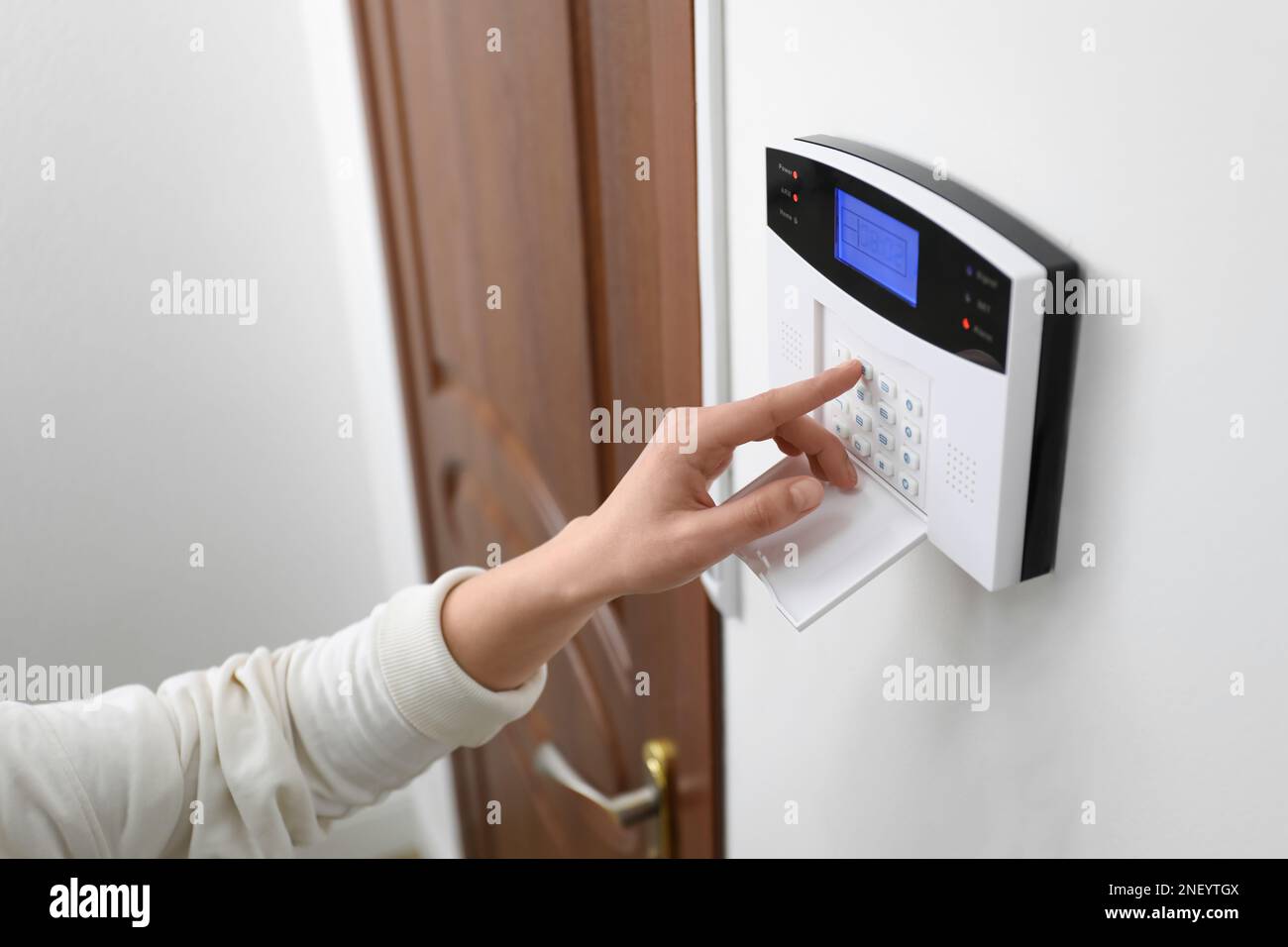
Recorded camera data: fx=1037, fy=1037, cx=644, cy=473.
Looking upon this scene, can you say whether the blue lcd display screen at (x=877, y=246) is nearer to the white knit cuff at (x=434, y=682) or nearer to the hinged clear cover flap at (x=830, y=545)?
the hinged clear cover flap at (x=830, y=545)

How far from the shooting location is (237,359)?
135cm

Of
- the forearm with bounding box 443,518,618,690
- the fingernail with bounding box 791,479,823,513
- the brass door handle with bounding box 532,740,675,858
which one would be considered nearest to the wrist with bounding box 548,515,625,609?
the forearm with bounding box 443,518,618,690

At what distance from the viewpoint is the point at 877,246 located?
0.40m

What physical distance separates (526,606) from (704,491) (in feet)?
0.49

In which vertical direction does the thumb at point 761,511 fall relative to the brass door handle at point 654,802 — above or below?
above

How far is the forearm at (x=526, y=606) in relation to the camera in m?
0.53

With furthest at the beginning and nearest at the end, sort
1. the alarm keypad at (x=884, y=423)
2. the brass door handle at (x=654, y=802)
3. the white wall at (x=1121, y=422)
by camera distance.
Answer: the brass door handle at (x=654, y=802) → the alarm keypad at (x=884, y=423) → the white wall at (x=1121, y=422)

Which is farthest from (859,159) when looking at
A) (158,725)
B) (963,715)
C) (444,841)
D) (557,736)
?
(444,841)

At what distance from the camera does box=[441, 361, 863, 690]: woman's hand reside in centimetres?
43

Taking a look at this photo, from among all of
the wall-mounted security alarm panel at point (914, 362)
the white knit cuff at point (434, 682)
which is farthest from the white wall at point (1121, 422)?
the white knit cuff at point (434, 682)

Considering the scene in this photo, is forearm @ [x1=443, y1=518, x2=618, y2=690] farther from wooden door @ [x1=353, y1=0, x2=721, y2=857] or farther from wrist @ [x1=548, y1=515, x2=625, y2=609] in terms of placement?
wooden door @ [x1=353, y1=0, x2=721, y2=857]

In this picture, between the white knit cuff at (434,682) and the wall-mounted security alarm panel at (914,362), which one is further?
the white knit cuff at (434,682)

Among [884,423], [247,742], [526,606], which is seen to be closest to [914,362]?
[884,423]

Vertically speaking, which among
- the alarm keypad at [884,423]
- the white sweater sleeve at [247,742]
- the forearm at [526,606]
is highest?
the alarm keypad at [884,423]
